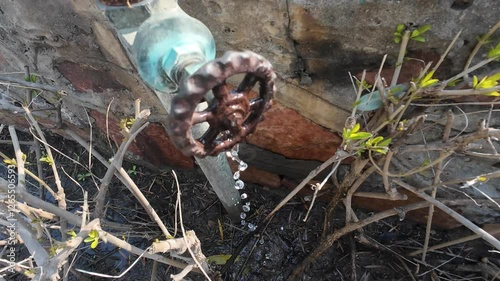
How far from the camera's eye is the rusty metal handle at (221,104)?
2.39 feet

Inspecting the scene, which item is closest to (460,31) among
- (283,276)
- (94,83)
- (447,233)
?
(447,233)

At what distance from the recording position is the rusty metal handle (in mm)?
729

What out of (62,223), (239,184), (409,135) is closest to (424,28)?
(409,135)

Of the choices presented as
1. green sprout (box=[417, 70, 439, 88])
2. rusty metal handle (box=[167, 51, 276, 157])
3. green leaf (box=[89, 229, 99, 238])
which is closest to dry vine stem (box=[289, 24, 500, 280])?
green sprout (box=[417, 70, 439, 88])

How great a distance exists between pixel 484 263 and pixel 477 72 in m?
0.89

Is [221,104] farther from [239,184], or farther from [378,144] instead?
[239,184]

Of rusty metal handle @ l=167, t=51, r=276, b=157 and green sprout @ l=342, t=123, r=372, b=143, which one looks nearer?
rusty metal handle @ l=167, t=51, r=276, b=157

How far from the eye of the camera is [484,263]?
1771 mm

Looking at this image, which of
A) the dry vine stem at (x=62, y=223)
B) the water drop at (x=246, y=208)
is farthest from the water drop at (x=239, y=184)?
the dry vine stem at (x=62, y=223)

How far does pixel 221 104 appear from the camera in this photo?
81cm

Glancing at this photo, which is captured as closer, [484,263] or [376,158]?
[376,158]

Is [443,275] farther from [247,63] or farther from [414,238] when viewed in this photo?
[247,63]

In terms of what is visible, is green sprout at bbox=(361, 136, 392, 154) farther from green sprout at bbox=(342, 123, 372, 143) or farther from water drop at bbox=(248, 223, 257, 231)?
water drop at bbox=(248, 223, 257, 231)

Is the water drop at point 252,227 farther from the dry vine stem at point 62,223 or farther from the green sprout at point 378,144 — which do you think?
the green sprout at point 378,144
